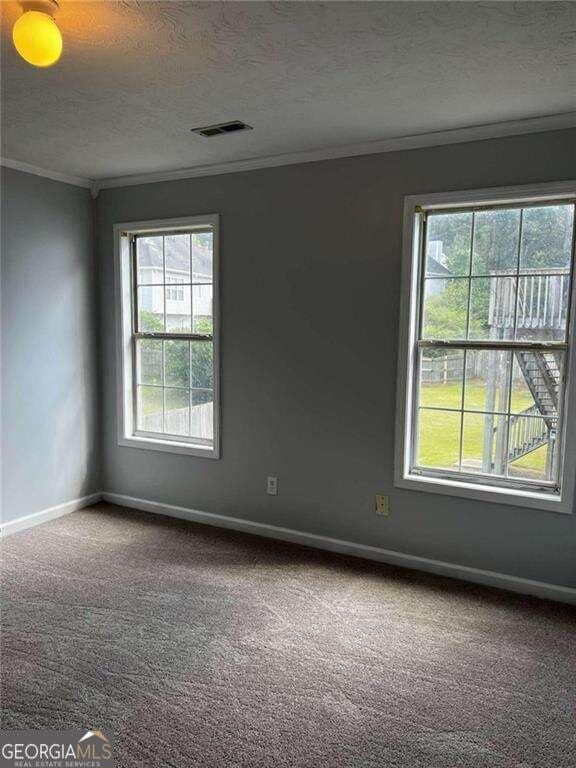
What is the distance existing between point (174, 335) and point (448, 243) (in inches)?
80.2

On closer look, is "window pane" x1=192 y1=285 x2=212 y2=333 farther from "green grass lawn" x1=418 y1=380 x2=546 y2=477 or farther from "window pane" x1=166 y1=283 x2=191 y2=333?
"green grass lawn" x1=418 y1=380 x2=546 y2=477

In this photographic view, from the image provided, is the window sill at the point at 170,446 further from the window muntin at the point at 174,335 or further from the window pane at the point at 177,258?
the window pane at the point at 177,258

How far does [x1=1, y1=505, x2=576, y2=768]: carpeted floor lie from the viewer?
1.92 metres

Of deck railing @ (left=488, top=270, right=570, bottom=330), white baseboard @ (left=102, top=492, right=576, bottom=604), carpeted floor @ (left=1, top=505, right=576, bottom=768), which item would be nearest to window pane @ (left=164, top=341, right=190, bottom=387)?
white baseboard @ (left=102, top=492, right=576, bottom=604)

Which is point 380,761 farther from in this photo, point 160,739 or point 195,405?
point 195,405

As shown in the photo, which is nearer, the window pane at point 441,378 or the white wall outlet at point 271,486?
the window pane at point 441,378

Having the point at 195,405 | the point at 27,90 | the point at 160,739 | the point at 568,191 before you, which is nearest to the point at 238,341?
the point at 195,405

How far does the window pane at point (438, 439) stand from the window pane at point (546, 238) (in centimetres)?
93

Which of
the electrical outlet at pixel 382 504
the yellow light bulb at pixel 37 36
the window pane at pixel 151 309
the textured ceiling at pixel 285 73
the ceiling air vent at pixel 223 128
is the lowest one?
the electrical outlet at pixel 382 504

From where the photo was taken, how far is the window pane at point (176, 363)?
160 inches

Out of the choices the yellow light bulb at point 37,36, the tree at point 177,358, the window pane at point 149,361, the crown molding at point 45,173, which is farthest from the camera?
the window pane at point 149,361

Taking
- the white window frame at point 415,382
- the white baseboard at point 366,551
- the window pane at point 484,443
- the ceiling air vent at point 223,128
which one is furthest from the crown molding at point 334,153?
the white baseboard at point 366,551

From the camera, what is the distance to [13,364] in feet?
12.2

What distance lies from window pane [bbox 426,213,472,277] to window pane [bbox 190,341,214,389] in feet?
5.34
